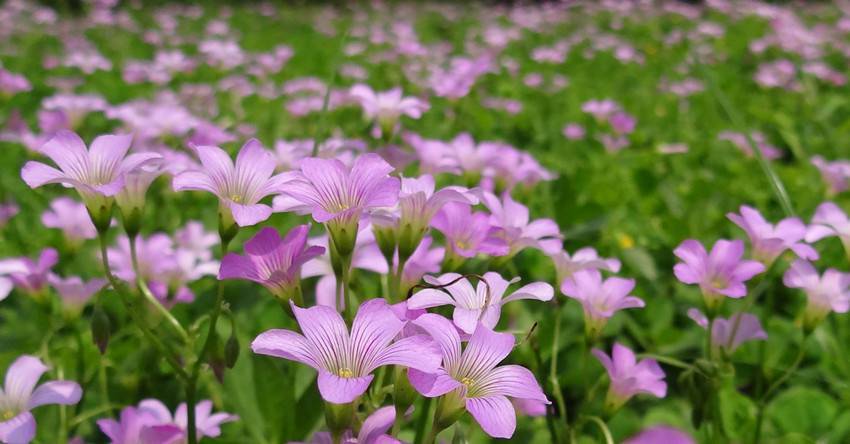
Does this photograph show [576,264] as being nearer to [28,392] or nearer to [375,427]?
[375,427]

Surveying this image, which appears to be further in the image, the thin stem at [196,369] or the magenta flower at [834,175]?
the magenta flower at [834,175]

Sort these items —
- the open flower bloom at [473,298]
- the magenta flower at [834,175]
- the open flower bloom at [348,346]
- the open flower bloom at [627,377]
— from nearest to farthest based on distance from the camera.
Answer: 1. the open flower bloom at [348,346]
2. the open flower bloom at [473,298]
3. the open flower bloom at [627,377]
4. the magenta flower at [834,175]

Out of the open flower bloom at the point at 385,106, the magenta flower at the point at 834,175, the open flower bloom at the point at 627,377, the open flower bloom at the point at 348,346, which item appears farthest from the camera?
the magenta flower at the point at 834,175

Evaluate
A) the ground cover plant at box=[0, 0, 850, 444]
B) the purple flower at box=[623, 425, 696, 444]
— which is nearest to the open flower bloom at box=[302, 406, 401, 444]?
the ground cover plant at box=[0, 0, 850, 444]

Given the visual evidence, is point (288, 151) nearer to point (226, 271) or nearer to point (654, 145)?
point (226, 271)

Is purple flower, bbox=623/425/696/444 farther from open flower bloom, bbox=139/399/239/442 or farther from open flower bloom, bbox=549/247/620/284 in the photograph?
open flower bloom, bbox=139/399/239/442

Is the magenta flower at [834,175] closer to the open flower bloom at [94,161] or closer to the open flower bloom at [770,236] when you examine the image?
the open flower bloom at [770,236]

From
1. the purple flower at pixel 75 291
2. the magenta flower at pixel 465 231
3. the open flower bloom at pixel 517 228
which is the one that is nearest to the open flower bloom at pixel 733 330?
the open flower bloom at pixel 517 228

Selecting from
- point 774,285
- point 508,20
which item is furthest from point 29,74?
point 508,20
